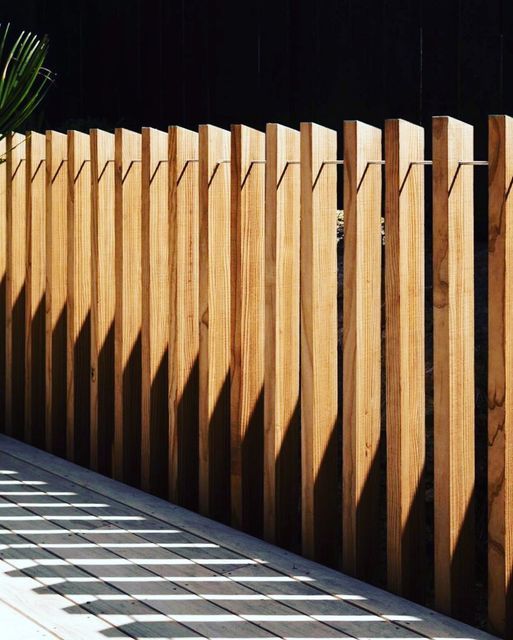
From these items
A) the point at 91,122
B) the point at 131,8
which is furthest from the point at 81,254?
the point at 131,8

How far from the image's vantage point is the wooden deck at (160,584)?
3338 millimetres

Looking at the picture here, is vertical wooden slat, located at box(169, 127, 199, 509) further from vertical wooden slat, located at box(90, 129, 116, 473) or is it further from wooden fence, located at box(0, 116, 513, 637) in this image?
vertical wooden slat, located at box(90, 129, 116, 473)

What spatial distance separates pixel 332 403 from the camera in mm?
3973

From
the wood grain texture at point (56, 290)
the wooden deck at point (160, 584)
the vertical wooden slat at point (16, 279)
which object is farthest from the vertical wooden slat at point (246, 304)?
the vertical wooden slat at point (16, 279)

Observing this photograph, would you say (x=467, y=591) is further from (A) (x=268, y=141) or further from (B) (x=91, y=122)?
(B) (x=91, y=122)

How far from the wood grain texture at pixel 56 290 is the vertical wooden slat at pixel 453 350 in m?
2.48

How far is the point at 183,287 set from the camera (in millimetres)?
4648

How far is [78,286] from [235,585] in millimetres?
2059

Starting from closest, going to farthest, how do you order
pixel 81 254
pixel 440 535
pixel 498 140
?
pixel 498 140 < pixel 440 535 < pixel 81 254

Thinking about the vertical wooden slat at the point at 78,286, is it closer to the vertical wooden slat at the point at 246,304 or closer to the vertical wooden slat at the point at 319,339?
A: the vertical wooden slat at the point at 246,304

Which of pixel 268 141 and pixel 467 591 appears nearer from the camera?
pixel 467 591

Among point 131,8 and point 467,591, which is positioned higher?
point 131,8

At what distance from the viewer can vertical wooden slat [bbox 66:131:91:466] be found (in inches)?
208

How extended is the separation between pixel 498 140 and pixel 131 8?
6419 millimetres
